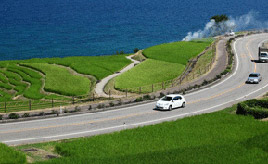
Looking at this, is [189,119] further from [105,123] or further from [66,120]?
[66,120]

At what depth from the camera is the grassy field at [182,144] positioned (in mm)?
28172

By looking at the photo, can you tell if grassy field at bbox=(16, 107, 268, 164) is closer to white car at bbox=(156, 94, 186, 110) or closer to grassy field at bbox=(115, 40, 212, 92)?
white car at bbox=(156, 94, 186, 110)

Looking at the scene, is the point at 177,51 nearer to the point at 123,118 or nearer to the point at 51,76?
the point at 51,76

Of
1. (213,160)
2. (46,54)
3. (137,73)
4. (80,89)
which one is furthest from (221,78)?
(46,54)

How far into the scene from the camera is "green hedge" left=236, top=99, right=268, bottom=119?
43.3m

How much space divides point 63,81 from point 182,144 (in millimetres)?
49443

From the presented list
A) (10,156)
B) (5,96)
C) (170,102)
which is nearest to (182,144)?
(10,156)

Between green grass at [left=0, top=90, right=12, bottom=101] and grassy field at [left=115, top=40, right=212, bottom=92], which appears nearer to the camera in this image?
green grass at [left=0, top=90, right=12, bottom=101]

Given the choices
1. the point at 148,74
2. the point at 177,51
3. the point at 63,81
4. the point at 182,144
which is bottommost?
the point at 182,144

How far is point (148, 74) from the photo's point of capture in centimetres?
8388

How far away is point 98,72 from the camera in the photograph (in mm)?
86250

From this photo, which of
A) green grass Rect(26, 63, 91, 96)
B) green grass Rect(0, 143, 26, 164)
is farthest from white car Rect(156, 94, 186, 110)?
green grass Rect(0, 143, 26, 164)

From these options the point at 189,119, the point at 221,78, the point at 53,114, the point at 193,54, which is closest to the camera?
the point at 189,119

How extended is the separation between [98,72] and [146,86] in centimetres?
1581
